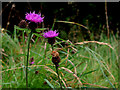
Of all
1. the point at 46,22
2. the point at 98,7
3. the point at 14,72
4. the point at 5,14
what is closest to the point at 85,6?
the point at 98,7

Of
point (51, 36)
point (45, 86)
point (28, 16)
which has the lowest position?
point (45, 86)

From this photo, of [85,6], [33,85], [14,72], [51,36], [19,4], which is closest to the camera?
[51,36]

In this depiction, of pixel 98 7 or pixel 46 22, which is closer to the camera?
pixel 46 22

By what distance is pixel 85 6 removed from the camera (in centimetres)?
284

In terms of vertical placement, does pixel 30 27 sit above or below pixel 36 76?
above

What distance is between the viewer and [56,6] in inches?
93.7

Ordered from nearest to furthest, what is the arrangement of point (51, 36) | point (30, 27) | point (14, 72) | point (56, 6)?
point (30, 27) → point (51, 36) → point (14, 72) → point (56, 6)

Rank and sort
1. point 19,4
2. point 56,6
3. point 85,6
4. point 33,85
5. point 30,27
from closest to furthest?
point 30,27 < point 33,85 < point 19,4 < point 56,6 < point 85,6

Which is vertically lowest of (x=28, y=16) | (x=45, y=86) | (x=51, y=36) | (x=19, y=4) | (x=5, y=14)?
(x=45, y=86)

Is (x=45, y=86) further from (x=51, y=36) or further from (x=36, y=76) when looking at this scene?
(x=51, y=36)

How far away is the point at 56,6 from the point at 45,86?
5.00 ft

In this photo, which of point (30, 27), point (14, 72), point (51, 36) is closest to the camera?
point (30, 27)

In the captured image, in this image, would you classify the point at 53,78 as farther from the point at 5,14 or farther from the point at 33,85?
the point at 5,14

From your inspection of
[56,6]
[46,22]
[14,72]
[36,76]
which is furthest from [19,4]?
[36,76]
